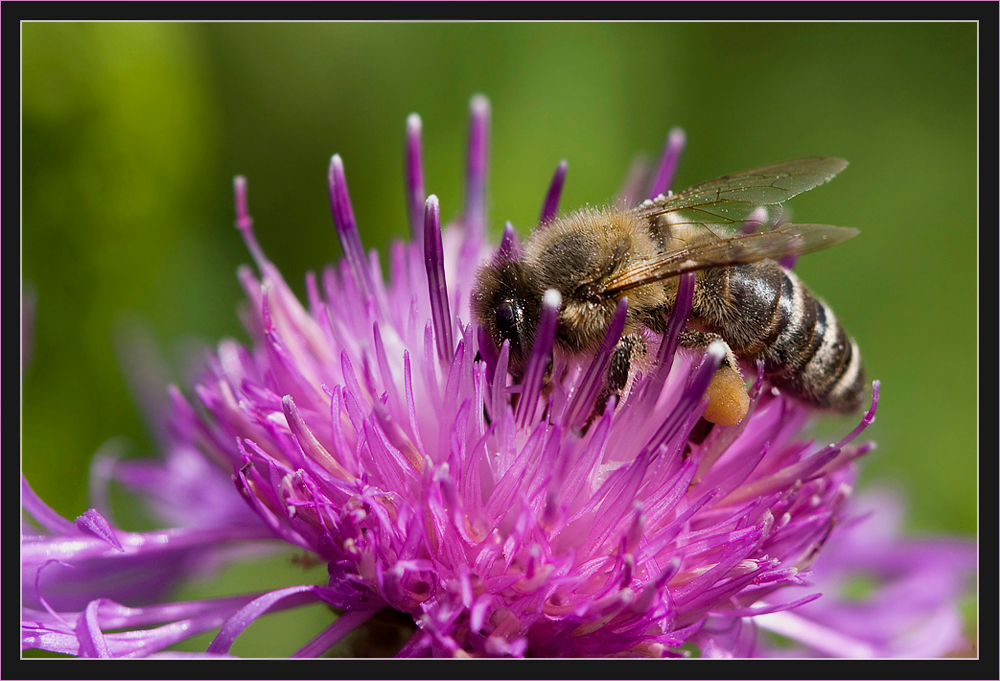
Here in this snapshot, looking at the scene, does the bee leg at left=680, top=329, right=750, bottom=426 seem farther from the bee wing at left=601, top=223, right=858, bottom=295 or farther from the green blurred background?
the green blurred background

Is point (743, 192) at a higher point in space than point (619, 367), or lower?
higher

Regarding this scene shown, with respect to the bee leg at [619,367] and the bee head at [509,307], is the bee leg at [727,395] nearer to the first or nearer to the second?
the bee leg at [619,367]

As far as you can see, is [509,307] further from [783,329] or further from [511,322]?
[783,329]

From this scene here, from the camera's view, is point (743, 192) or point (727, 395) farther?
point (743, 192)

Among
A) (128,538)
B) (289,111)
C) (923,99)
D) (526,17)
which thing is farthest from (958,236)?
(128,538)

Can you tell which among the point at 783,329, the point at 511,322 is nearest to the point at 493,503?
the point at 511,322

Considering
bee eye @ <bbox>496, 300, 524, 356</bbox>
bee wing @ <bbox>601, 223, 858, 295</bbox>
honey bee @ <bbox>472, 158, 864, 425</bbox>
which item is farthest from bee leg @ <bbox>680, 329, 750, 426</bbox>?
bee eye @ <bbox>496, 300, 524, 356</bbox>

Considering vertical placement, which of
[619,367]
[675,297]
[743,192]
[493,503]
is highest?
[743,192]
